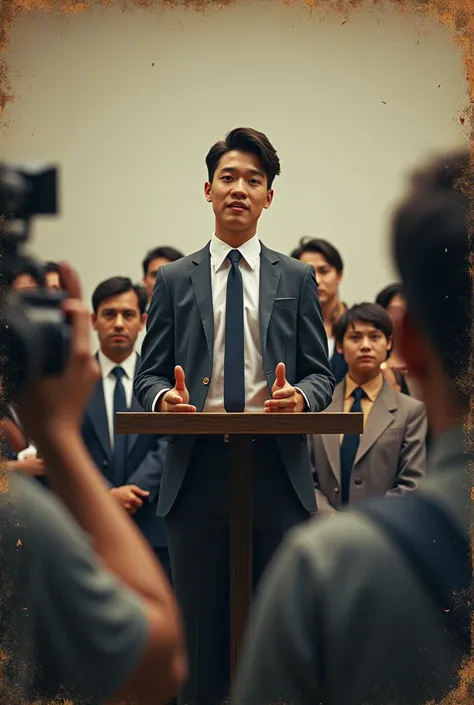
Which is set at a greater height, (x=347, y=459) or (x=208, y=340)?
(x=208, y=340)

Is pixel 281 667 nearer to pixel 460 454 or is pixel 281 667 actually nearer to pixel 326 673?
pixel 326 673

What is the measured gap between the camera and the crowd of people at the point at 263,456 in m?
0.95

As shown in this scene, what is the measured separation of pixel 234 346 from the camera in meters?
2.14

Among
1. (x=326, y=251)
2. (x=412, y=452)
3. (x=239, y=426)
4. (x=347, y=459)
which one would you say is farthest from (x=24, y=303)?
(x=326, y=251)

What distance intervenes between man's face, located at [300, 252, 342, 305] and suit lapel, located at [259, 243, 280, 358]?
1312 millimetres

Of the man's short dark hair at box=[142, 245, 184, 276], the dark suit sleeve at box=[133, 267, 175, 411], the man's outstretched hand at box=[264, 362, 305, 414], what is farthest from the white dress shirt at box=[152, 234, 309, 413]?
the man's short dark hair at box=[142, 245, 184, 276]

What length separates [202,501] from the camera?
2092mm

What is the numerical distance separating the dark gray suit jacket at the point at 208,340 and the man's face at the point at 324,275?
1.30 m

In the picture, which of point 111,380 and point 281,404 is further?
point 111,380

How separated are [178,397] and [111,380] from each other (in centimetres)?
117

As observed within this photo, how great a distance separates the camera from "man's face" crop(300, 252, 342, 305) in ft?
11.7

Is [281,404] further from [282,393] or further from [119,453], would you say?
[119,453]

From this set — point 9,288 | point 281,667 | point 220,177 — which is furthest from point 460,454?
point 220,177

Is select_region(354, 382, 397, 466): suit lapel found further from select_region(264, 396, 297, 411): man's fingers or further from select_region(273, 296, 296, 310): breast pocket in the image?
select_region(264, 396, 297, 411): man's fingers
